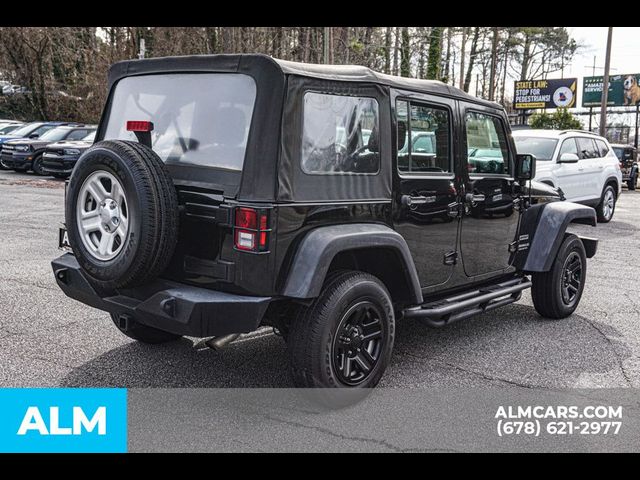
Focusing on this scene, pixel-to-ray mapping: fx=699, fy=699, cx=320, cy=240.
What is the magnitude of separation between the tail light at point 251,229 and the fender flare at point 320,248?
0.79 feet

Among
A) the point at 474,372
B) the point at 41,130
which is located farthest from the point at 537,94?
the point at 474,372

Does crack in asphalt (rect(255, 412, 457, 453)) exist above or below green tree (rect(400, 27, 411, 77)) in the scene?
below

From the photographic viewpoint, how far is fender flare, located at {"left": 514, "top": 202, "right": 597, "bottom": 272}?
5.94 meters

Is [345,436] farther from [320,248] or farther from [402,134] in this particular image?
[402,134]

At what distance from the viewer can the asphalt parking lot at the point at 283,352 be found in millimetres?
4599

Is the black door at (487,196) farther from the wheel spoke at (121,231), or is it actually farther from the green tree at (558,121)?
the green tree at (558,121)

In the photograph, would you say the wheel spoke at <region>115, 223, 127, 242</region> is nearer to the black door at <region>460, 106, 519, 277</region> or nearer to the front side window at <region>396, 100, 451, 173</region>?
the front side window at <region>396, 100, 451, 173</region>

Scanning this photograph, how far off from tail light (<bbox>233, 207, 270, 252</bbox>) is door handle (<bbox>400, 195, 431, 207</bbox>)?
118cm

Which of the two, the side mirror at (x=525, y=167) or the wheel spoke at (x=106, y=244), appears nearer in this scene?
the wheel spoke at (x=106, y=244)

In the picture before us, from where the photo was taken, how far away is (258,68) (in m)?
3.82

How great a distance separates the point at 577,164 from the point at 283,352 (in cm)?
949

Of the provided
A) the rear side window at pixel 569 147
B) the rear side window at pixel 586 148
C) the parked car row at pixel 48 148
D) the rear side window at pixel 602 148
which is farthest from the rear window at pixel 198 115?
the parked car row at pixel 48 148

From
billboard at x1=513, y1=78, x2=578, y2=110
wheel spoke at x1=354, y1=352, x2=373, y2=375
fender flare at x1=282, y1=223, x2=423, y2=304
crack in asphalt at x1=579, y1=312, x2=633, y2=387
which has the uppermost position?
billboard at x1=513, y1=78, x2=578, y2=110

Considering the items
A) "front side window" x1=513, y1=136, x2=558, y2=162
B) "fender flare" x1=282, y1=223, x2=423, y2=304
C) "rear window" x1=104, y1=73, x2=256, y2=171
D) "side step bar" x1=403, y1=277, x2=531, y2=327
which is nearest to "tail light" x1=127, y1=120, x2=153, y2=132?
"rear window" x1=104, y1=73, x2=256, y2=171
